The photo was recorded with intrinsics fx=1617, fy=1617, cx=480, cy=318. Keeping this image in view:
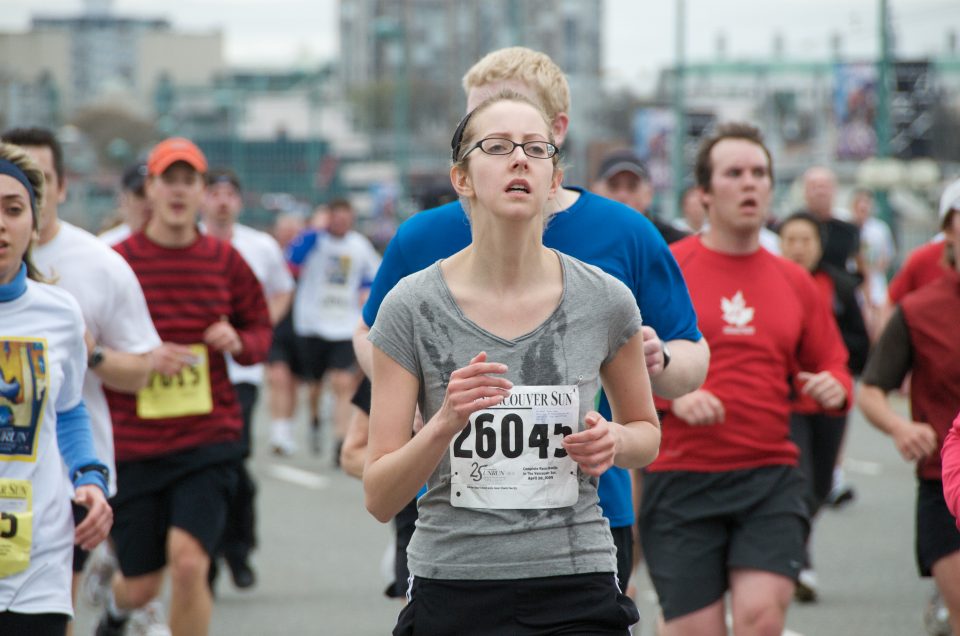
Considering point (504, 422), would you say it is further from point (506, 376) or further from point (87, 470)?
point (87, 470)

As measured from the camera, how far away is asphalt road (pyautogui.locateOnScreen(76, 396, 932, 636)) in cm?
809

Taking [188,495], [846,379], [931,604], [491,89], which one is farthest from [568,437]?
[931,604]

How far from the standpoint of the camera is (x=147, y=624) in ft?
24.4

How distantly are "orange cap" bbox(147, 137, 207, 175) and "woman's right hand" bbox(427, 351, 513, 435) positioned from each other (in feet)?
13.1

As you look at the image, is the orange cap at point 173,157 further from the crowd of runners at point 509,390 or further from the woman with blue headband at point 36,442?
the woman with blue headband at point 36,442

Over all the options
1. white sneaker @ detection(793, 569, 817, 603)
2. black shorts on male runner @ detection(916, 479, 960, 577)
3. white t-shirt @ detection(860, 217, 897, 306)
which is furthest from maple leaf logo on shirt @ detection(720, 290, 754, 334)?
white t-shirt @ detection(860, 217, 897, 306)

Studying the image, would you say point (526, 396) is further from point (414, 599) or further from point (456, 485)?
point (414, 599)

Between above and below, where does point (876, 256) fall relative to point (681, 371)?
below

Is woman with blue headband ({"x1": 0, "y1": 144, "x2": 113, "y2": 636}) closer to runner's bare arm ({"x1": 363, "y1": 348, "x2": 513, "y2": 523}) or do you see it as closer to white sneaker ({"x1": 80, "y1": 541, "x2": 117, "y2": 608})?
runner's bare arm ({"x1": 363, "y1": 348, "x2": 513, "y2": 523})

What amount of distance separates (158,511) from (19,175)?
2372 mm

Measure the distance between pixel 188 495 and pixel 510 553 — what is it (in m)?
3.36

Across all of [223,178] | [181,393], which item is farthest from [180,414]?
[223,178]

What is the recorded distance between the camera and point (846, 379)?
19.2 ft

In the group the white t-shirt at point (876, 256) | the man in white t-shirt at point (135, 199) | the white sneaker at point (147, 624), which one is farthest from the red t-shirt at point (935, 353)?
the white t-shirt at point (876, 256)
